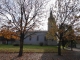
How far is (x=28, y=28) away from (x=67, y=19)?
612 centimetres

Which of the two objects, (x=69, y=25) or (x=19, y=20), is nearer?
(x=19, y=20)

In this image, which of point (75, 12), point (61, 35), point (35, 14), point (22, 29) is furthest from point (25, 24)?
point (75, 12)

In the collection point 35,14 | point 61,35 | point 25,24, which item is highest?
point 35,14

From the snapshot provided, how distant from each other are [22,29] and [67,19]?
279 inches

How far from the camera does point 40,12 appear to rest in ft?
61.3

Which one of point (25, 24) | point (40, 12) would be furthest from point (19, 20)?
point (40, 12)

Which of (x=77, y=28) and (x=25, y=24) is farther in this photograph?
(x=77, y=28)

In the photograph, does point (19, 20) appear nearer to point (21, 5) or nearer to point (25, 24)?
point (25, 24)

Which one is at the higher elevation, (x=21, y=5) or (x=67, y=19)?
(x=21, y=5)

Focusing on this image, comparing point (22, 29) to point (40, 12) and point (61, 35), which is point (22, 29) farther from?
point (61, 35)

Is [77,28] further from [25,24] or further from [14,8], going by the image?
[14,8]

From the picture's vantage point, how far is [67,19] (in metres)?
19.6

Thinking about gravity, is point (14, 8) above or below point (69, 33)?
above

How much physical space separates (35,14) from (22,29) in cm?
293
